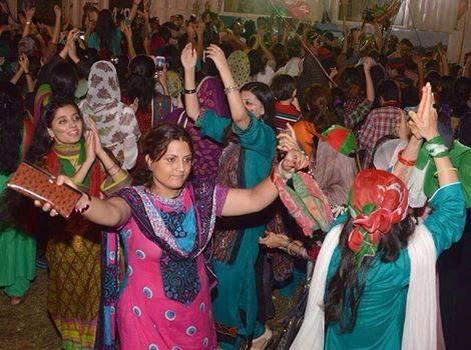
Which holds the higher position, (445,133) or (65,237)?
(445,133)

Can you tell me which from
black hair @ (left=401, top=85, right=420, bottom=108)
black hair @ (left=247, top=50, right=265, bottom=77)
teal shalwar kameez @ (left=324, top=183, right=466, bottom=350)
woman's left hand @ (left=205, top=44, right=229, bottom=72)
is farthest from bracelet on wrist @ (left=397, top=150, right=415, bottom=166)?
black hair @ (left=247, top=50, right=265, bottom=77)

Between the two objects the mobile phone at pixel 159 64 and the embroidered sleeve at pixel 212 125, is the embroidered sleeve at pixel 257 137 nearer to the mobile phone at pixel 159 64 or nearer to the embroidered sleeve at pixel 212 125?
the embroidered sleeve at pixel 212 125

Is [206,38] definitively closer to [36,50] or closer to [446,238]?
[36,50]

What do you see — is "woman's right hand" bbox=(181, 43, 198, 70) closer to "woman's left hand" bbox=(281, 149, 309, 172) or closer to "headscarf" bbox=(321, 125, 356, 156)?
"headscarf" bbox=(321, 125, 356, 156)

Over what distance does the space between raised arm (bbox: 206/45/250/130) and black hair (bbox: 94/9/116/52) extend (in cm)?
576

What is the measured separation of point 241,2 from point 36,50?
7572 millimetres

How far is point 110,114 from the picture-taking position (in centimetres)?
424

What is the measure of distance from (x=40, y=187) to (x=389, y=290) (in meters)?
1.33

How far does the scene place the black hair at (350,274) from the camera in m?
2.31

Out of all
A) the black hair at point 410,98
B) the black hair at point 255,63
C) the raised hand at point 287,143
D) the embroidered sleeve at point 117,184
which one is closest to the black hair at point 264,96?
the embroidered sleeve at point 117,184

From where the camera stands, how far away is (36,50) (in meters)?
7.54

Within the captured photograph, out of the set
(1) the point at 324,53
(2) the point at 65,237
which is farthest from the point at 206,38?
(2) the point at 65,237

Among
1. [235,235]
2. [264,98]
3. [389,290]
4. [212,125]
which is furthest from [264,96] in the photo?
[389,290]

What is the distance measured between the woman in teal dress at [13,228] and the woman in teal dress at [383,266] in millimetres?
2174
